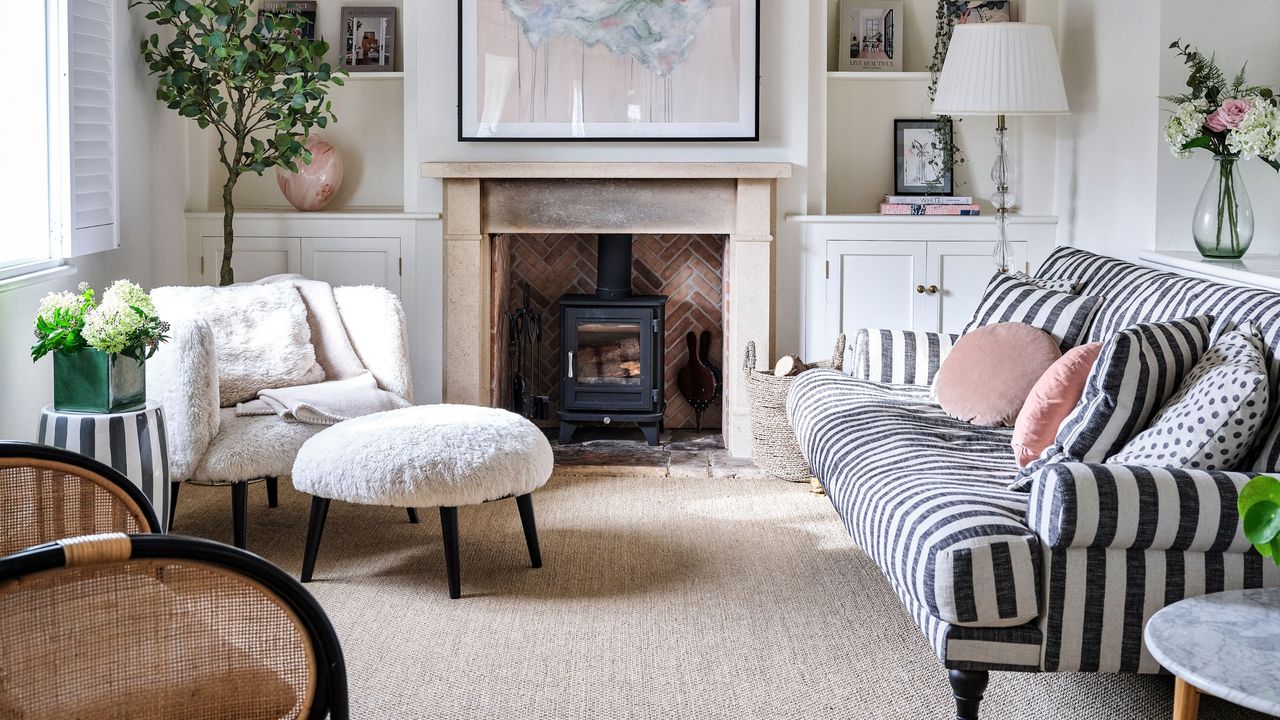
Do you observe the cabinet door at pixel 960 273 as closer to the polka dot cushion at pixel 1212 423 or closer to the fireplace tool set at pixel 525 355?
the fireplace tool set at pixel 525 355

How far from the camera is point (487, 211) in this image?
478cm

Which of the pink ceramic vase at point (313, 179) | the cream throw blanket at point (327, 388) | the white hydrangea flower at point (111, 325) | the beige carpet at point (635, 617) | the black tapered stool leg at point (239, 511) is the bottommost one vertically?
the beige carpet at point (635, 617)

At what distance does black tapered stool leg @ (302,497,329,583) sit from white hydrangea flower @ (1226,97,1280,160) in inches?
103

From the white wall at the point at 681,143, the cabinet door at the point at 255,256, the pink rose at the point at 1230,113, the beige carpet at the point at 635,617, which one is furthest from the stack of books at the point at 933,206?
the cabinet door at the point at 255,256

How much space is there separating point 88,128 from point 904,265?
2.90 m

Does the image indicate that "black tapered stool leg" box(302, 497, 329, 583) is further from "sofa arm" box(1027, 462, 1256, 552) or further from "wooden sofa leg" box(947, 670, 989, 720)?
"sofa arm" box(1027, 462, 1256, 552)

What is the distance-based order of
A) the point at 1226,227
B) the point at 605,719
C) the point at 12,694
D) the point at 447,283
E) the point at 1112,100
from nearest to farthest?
the point at 12,694 → the point at 605,719 → the point at 1226,227 → the point at 1112,100 → the point at 447,283

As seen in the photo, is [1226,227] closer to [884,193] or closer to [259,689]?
[884,193]

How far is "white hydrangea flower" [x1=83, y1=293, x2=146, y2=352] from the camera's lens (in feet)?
10.0

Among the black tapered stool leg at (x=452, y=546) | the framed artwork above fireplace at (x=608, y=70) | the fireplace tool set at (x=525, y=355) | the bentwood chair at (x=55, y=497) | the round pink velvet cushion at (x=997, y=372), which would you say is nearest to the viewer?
the bentwood chair at (x=55, y=497)

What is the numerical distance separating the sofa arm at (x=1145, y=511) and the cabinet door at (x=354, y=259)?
3.17m

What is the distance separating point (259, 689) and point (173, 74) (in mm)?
3472

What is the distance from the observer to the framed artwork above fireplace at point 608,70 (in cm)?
466

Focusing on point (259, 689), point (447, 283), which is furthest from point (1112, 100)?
point (259, 689)
